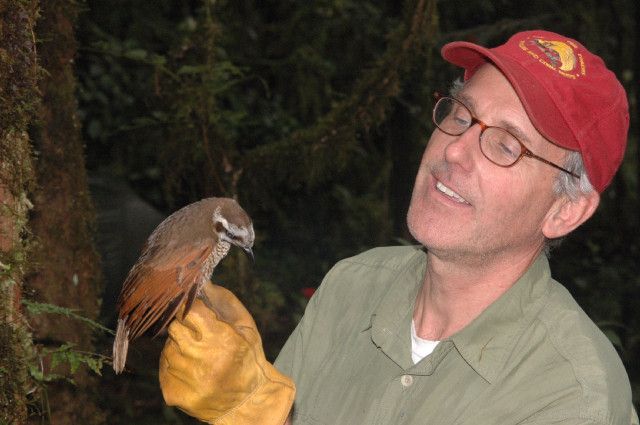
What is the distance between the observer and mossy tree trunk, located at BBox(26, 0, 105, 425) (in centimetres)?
466

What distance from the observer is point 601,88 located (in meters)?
2.86

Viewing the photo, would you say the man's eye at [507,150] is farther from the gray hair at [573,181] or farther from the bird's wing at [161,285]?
the bird's wing at [161,285]

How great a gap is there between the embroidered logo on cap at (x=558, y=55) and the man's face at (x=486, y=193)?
14 centimetres

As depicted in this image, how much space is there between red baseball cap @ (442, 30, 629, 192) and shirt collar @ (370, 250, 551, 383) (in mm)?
457

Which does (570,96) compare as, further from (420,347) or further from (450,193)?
(420,347)

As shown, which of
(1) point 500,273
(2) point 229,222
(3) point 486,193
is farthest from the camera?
(2) point 229,222

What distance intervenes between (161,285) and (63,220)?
66.9 inches

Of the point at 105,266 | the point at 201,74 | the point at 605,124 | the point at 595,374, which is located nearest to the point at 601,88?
the point at 605,124

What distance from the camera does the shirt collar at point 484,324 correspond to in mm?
2811

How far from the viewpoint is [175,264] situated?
3.42 m

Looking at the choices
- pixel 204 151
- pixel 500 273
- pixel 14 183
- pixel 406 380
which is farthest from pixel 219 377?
pixel 204 151

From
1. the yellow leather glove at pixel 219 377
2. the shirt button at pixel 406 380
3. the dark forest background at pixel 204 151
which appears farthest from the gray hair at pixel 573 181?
the dark forest background at pixel 204 151

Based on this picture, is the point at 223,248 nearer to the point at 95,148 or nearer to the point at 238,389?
the point at 238,389

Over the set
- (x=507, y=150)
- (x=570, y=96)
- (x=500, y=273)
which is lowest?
(x=500, y=273)
